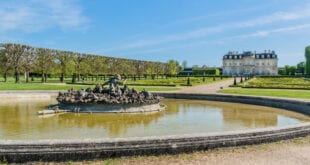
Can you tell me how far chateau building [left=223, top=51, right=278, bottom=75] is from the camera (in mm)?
117500

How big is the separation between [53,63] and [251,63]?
290 feet

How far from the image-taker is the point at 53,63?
47875 millimetres

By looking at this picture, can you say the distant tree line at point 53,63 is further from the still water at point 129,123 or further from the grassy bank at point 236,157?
the grassy bank at point 236,157

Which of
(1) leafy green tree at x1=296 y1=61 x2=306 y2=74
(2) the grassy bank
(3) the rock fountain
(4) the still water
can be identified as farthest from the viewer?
(1) leafy green tree at x1=296 y1=61 x2=306 y2=74

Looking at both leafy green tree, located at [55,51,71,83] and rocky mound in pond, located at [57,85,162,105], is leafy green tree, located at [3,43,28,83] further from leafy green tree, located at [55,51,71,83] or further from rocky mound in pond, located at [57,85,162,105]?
rocky mound in pond, located at [57,85,162,105]

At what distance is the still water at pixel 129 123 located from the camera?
9.10m

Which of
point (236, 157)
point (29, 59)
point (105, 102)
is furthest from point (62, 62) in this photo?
point (236, 157)

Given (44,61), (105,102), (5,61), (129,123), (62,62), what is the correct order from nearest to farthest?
(129,123) → (105,102) → (5,61) → (44,61) → (62,62)

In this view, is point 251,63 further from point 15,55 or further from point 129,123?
point 129,123

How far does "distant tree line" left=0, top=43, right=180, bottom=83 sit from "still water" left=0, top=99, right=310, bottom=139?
32.4 m

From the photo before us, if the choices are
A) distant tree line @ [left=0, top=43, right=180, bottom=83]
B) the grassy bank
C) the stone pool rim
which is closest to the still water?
the stone pool rim

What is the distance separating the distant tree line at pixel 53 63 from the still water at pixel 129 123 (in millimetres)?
32402

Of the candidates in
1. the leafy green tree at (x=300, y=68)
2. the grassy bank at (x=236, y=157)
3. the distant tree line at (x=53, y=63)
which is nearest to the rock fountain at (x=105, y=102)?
the grassy bank at (x=236, y=157)

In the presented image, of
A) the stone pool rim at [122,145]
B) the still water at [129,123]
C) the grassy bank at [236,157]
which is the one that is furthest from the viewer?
the still water at [129,123]
